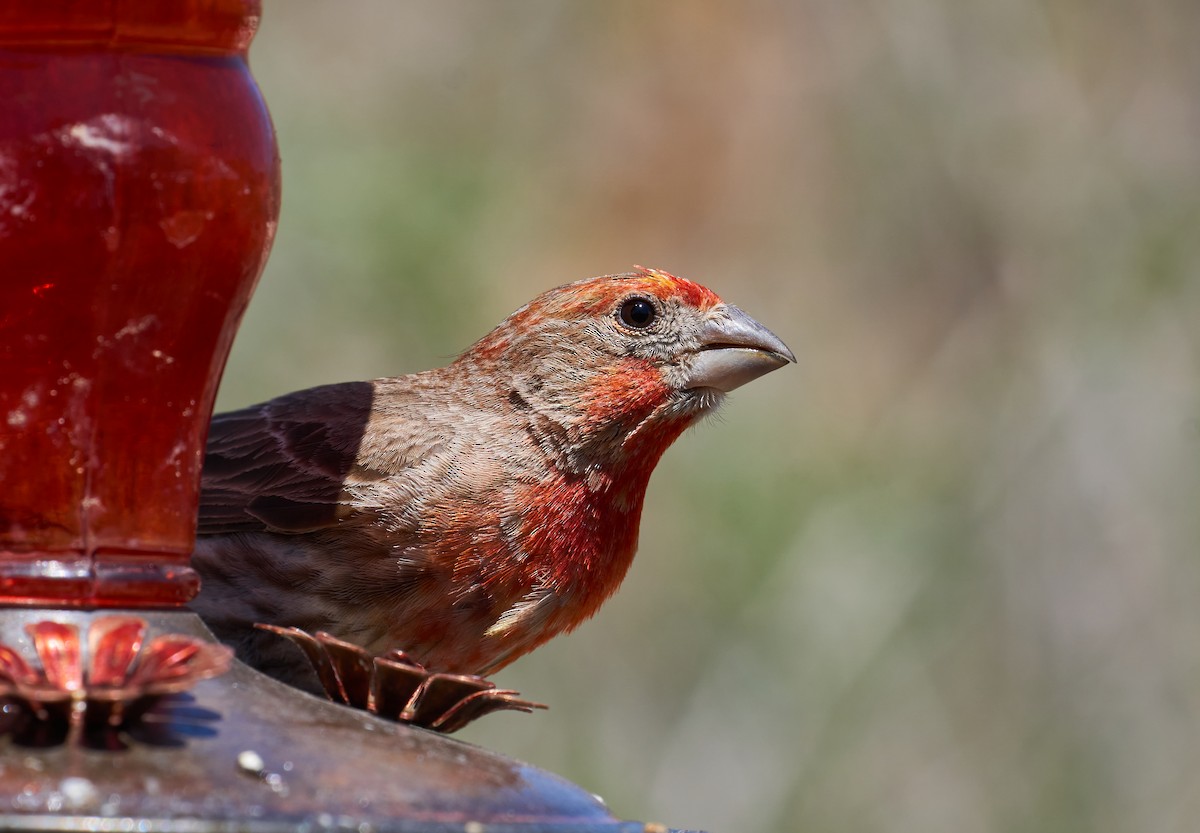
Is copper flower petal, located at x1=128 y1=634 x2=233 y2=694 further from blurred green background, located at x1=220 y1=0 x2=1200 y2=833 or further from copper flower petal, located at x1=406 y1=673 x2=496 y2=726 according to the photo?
blurred green background, located at x1=220 y1=0 x2=1200 y2=833

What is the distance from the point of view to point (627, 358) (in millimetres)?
5191

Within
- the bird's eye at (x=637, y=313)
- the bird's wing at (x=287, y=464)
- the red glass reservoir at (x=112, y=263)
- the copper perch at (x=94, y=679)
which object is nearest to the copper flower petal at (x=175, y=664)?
the copper perch at (x=94, y=679)

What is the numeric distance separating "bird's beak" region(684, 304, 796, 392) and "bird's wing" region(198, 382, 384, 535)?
0.90 metres

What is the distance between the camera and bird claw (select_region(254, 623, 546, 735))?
262 centimetres

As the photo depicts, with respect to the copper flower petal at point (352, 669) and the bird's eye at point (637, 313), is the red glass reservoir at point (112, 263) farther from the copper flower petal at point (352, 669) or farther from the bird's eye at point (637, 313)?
the bird's eye at point (637, 313)

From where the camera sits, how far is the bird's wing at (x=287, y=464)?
15.7ft

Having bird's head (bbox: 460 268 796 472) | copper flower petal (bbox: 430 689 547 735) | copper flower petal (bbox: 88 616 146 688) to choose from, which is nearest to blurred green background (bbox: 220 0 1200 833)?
bird's head (bbox: 460 268 796 472)

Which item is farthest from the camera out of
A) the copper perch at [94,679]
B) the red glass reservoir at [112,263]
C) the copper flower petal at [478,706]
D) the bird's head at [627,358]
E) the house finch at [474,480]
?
the bird's head at [627,358]

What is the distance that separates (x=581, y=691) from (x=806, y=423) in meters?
1.94

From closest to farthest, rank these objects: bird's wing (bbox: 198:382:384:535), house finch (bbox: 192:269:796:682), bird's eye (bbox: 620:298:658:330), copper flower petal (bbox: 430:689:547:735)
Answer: copper flower petal (bbox: 430:689:547:735), house finch (bbox: 192:269:796:682), bird's wing (bbox: 198:382:384:535), bird's eye (bbox: 620:298:658:330)

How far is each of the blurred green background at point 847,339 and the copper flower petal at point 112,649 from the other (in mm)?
6009

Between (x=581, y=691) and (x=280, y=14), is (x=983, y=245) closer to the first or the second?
(x=581, y=691)

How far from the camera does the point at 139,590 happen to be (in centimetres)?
239

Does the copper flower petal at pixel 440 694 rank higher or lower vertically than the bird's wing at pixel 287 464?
lower
